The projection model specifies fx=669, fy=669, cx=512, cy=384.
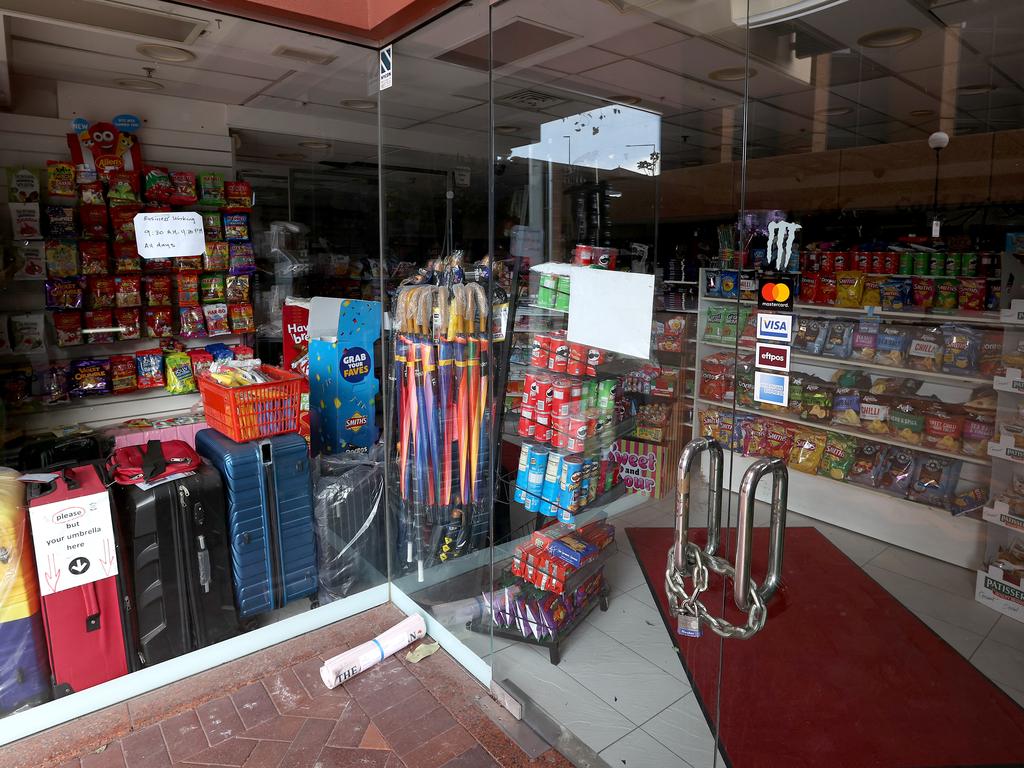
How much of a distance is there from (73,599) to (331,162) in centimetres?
278

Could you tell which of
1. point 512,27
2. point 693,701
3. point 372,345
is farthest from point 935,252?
point 372,345

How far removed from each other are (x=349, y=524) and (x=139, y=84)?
100.0 inches

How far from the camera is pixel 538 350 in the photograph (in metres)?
2.57

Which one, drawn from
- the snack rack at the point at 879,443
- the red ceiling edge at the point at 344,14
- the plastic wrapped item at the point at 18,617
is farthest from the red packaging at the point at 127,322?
the snack rack at the point at 879,443

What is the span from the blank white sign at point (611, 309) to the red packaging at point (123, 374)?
2507 millimetres

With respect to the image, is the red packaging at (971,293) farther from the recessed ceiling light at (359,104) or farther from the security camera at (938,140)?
the recessed ceiling light at (359,104)

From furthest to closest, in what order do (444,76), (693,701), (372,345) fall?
(372,345) → (444,76) → (693,701)

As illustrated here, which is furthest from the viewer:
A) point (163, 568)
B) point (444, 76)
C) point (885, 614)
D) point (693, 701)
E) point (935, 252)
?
point (444, 76)

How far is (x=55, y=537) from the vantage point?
250 cm

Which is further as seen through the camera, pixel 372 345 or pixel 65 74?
pixel 372 345

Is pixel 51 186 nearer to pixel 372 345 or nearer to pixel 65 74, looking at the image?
pixel 65 74

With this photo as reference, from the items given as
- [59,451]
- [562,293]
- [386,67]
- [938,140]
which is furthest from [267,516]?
[938,140]

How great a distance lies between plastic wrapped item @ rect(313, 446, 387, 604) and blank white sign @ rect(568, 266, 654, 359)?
1.60 m

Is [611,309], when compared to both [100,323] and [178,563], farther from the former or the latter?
[100,323]
